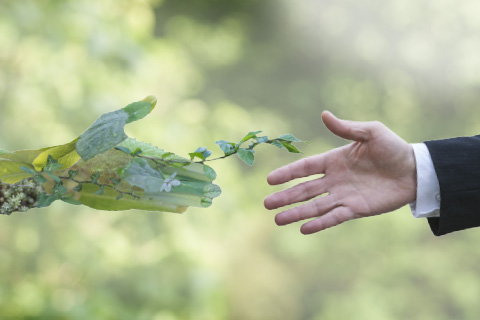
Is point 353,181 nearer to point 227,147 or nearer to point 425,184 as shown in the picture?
point 425,184

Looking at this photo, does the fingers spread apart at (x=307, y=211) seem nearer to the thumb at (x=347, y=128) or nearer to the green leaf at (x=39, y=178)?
the thumb at (x=347, y=128)

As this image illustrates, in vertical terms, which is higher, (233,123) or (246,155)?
(233,123)

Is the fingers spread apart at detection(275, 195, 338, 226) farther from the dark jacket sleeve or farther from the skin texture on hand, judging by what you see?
the dark jacket sleeve

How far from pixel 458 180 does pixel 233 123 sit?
5.32 feet

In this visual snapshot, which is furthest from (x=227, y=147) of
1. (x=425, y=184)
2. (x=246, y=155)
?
(x=425, y=184)

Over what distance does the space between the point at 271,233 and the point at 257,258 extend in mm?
138

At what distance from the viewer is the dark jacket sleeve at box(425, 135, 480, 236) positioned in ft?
3.30

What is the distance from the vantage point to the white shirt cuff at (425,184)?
1.04 meters

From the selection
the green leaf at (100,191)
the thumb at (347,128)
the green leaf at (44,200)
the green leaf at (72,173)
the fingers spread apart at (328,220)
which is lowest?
the fingers spread apart at (328,220)

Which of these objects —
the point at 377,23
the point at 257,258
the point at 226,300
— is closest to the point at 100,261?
the point at 226,300

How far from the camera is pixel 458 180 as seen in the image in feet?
3.30

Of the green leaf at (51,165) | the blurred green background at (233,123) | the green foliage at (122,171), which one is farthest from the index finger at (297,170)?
the blurred green background at (233,123)

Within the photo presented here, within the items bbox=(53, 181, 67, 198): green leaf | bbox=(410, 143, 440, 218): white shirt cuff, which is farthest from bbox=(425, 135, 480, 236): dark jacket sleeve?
bbox=(53, 181, 67, 198): green leaf

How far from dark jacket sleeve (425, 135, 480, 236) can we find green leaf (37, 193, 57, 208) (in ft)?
2.33
